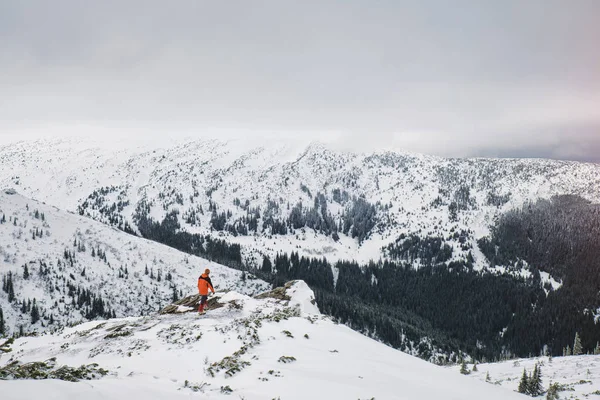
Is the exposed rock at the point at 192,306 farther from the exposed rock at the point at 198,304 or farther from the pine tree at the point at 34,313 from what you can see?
the pine tree at the point at 34,313

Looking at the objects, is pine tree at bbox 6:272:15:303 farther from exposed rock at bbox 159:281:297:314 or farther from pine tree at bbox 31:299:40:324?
exposed rock at bbox 159:281:297:314

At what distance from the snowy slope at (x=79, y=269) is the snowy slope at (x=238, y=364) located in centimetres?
7779

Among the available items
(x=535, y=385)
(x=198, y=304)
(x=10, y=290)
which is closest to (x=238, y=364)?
(x=198, y=304)

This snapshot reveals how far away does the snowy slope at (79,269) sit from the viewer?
86.1 metres

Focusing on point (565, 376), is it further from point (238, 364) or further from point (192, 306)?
point (238, 364)

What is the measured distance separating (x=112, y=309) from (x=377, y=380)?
101134 mm

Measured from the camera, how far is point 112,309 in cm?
9325

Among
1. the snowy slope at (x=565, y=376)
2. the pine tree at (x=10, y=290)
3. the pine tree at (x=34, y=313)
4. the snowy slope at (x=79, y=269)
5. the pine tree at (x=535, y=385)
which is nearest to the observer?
the snowy slope at (x=565, y=376)

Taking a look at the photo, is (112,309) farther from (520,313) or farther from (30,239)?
(520,313)

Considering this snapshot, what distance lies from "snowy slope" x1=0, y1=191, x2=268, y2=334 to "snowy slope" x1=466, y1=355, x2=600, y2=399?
2802 inches

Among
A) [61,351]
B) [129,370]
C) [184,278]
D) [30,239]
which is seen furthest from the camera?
[184,278]

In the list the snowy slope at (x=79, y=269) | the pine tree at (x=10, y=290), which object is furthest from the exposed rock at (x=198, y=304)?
the pine tree at (x=10, y=290)

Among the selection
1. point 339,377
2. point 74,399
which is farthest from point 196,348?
point 74,399

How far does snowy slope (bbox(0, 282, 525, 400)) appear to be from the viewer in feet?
33.6
